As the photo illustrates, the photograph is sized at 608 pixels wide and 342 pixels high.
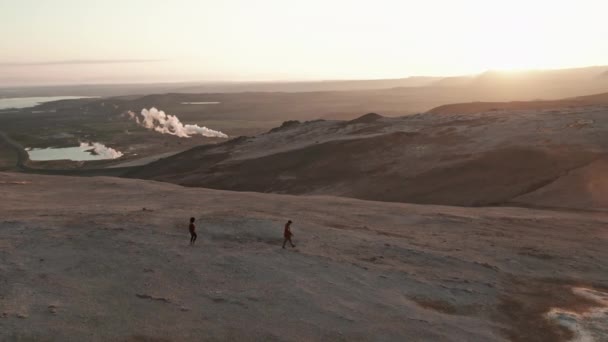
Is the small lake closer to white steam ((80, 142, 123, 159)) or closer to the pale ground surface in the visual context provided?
white steam ((80, 142, 123, 159))

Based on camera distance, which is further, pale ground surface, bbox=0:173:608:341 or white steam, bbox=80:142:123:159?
white steam, bbox=80:142:123:159

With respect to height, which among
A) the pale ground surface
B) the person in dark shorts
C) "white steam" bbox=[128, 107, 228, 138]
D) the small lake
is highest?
the person in dark shorts

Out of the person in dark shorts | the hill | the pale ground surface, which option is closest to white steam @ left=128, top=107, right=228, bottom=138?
the hill

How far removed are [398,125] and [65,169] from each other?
49961 millimetres

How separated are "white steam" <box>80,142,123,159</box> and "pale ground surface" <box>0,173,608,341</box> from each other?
78.4m

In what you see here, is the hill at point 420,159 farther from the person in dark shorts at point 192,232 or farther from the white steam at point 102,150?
the white steam at point 102,150

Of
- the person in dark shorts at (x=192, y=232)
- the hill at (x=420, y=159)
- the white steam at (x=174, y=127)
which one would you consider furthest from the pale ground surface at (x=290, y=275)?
the white steam at (x=174, y=127)

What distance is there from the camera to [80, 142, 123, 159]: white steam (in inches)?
3979

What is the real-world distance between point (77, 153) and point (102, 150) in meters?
4.83

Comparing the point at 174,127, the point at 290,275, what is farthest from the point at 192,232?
the point at 174,127

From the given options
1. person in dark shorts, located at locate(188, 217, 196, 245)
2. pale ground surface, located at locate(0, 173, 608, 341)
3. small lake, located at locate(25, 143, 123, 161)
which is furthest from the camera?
small lake, located at locate(25, 143, 123, 161)

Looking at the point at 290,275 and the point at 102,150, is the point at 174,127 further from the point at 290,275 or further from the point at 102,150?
the point at 290,275

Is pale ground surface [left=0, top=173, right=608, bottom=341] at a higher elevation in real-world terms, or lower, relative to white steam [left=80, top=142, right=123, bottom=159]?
higher

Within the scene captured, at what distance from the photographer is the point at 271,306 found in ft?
46.5
